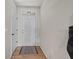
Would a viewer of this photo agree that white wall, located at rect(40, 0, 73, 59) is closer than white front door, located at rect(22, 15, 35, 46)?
Yes

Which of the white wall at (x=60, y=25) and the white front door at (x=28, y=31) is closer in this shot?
the white wall at (x=60, y=25)

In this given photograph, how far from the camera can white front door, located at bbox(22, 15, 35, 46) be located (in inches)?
315

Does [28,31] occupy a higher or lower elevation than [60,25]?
lower

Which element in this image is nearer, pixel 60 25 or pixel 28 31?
pixel 60 25

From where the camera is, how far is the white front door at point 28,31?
7992 millimetres

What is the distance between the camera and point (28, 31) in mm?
8016

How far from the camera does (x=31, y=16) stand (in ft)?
26.6
